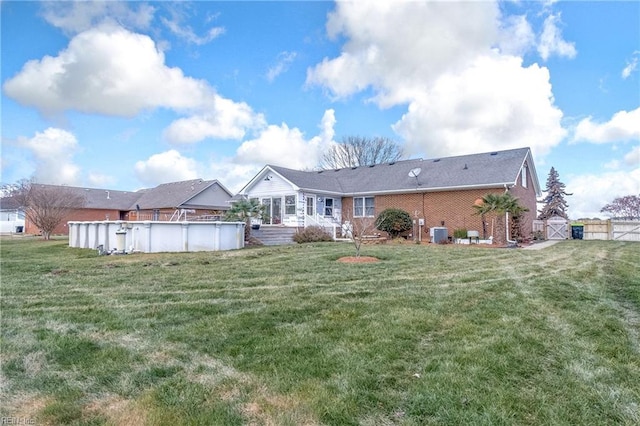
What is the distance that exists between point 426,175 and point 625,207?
31.4 metres

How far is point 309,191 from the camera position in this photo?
2291 cm

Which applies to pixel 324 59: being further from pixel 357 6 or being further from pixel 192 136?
pixel 192 136

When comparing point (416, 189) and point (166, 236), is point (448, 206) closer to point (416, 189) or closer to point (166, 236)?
point (416, 189)

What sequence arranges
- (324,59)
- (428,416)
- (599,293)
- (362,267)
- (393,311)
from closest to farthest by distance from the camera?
(428,416) < (393,311) < (599,293) < (362,267) < (324,59)

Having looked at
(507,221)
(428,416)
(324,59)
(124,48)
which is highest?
(324,59)

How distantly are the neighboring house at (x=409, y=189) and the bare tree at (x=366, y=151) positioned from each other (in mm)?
16277

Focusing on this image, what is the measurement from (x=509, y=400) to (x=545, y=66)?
63.7 ft

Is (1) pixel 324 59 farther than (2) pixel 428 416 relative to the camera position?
Yes

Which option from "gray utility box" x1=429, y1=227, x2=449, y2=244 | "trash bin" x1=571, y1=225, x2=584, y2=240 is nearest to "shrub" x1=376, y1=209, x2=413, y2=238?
"gray utility box" x1=429, y1=227, x2=449, y2=244

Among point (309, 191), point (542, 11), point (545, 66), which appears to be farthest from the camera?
point (309, 191)

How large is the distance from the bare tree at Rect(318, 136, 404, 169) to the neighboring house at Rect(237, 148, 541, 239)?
16.3 metres

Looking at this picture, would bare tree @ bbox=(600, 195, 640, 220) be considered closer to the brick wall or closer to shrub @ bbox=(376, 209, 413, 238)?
the brick wall

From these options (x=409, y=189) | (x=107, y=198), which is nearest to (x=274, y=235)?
(x=409, y=189)

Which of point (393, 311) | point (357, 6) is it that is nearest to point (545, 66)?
point (357, 6)
